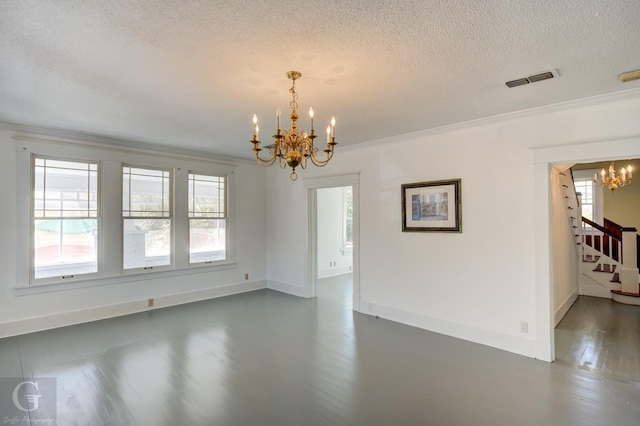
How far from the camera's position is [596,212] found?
764cm

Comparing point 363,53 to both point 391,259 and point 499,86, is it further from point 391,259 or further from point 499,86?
point 391,259

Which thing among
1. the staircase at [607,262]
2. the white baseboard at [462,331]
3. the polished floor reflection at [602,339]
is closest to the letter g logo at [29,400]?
the white baseboard at [462,331]

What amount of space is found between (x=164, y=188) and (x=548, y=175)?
5496mm

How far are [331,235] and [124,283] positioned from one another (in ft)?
15.6

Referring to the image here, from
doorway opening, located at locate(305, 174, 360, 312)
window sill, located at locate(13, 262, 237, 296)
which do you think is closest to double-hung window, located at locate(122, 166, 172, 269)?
window sill, located at locate(13, 262, 237, 296)

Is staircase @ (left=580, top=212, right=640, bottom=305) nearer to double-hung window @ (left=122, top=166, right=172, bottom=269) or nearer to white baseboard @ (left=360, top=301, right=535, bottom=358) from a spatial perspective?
white baseboard @ (left=360, top=301, right=535, bottom=358)

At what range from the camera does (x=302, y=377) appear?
297 centimetres

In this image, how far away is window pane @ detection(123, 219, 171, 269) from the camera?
5070 millimetres

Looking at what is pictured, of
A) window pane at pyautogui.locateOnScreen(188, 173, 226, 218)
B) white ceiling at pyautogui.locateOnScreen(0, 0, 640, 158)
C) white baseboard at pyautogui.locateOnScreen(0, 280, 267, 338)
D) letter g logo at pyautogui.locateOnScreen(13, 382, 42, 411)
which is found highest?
white ceiling at pyautogui.locateOnScreen(0, 0, 640, 158)

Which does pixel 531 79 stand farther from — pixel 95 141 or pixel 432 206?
pixel 95 141

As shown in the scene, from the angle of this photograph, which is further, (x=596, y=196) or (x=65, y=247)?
(x=596, y=196)

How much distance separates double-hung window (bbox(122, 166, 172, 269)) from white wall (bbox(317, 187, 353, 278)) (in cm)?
364

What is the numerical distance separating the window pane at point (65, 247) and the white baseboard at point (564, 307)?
6658 millimetres

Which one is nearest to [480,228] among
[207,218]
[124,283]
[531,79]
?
[531,79]
